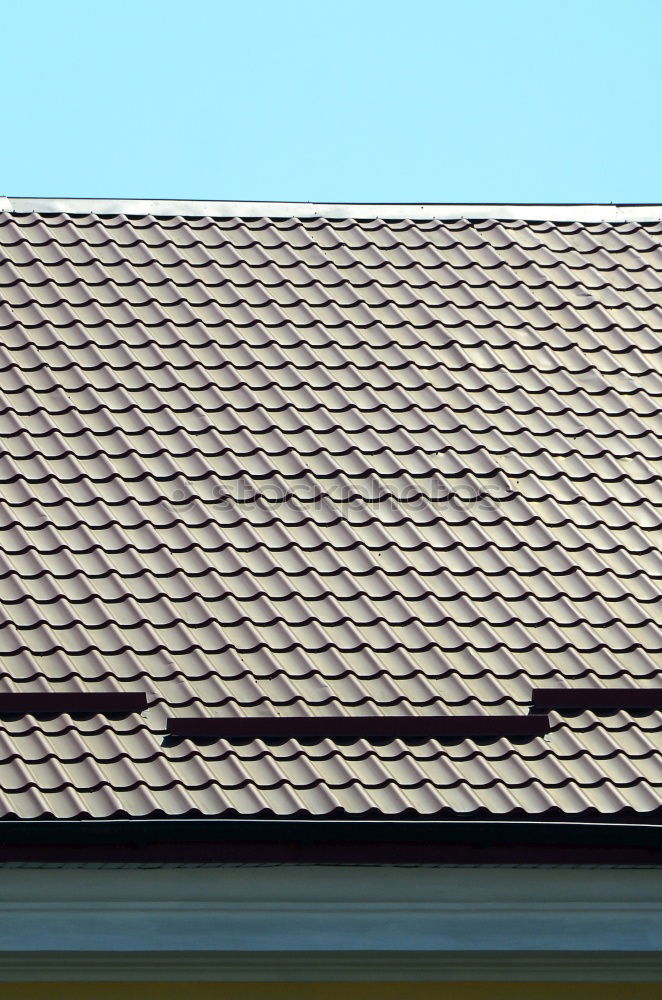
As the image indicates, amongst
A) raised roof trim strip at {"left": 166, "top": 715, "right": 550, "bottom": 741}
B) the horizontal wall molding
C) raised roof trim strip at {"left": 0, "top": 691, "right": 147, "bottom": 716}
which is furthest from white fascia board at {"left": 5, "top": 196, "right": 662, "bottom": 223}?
the horizontal wall molding

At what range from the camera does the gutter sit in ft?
17.7

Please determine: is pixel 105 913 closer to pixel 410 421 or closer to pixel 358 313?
pixel 410 421

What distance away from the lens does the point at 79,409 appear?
753 cm

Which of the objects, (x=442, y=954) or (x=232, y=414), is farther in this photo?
(x=232, y=414)

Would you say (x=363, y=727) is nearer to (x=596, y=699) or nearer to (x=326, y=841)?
(x=326, y=841)

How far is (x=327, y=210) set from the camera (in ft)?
29.9

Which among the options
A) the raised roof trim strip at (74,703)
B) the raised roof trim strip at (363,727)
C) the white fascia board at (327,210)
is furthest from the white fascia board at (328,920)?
the white fascia board at (327,210)

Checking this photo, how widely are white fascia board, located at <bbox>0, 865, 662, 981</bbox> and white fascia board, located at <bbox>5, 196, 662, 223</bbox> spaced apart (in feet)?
15.4

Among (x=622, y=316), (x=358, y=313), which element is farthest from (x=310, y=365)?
(x=622, y=316)

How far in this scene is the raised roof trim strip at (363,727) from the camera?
5.86 metres

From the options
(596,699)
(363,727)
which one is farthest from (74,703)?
(596,699)

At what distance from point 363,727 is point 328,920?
79 cm

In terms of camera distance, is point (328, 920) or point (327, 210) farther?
point (327, 210)

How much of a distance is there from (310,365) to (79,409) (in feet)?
4.14
